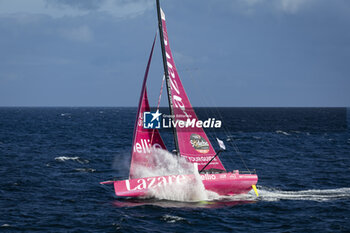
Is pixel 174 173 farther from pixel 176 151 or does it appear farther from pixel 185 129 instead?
pixel 185 129

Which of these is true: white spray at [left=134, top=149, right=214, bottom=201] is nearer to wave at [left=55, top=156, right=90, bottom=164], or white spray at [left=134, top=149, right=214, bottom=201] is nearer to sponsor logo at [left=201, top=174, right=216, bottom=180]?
sponsor logo at [left=201, top=174, right=216, bottom=180]

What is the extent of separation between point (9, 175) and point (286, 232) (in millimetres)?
19037

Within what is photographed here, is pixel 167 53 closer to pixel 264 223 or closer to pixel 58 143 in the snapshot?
pixel 264 223

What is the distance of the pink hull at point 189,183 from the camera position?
2053 cm

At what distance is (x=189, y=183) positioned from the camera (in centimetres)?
2056

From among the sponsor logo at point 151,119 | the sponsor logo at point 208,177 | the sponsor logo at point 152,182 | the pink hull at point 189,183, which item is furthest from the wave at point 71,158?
the sponsor logo at point 208,177

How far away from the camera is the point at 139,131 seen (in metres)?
21.6

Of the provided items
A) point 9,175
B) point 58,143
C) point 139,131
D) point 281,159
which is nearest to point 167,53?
point 139,131

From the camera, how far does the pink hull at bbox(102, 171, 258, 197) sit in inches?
808

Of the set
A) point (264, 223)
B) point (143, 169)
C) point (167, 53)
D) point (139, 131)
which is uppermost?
point (167, 53)

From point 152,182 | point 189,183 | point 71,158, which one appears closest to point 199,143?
point 189,183

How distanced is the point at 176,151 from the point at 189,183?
1.90 metres

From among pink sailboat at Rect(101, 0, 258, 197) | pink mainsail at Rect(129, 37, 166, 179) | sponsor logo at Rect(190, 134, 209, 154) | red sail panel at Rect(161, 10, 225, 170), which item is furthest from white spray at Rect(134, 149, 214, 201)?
sponsor logo at Rect(190, 134, 209, 154)

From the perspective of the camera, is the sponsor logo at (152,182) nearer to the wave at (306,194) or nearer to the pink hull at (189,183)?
the pink hull at (189,183)
